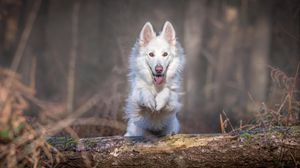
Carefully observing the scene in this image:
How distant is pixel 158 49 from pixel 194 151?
6.61 ft

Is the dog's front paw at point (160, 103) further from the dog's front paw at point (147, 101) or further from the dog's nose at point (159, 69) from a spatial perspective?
the dog's nose at point (159, 69)

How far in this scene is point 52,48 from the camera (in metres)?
20.6

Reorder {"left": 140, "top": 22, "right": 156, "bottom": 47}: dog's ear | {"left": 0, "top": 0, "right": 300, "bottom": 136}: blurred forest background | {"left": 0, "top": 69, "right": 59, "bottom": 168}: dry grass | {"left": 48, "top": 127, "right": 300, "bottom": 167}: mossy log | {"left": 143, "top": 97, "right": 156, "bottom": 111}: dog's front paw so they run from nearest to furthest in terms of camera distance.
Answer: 1. {"left": 0, "top": 69, "right": 59, "bottom": 168}: dry grass
2. {"left": 48, "top": 127, "right": 300, "bottom": 167}: mossy log
3. {"left": 143, "top": 97, "right": 156, "bottom": 111}: dog's front paw
4. {"left": 140, "top": 22, "right": 156, "bottom": 47}: dog's ear
5. {"left": 0, "top": 0, "right": 300, "bottom": 136}: blurred forest background

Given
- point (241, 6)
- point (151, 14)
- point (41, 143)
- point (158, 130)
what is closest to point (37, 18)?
point (151, 14)

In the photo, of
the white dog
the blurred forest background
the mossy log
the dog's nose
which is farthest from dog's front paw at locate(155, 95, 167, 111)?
the blurred forest background

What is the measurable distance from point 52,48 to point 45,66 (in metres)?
1.36

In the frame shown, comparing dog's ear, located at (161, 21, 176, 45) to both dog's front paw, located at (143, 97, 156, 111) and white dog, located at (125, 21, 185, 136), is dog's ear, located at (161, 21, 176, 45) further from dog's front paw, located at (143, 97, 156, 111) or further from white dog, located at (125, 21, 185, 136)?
dog's front paw, located at (143, 97, 156, 111)

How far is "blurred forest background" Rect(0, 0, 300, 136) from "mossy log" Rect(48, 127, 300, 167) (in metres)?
7.30

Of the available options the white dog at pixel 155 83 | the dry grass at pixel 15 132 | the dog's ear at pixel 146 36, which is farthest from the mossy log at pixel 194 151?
the dog's ear at pixel 146 36

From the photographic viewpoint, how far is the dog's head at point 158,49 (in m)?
7.12

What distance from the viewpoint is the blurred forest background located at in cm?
1605

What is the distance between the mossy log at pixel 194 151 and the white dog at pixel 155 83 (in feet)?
3.02

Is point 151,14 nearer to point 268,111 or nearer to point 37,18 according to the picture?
point 37,18

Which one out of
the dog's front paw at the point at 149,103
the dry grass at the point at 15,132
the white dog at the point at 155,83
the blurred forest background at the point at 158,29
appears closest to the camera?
the dry grass at the point at 15,132
